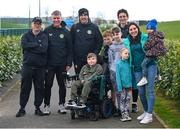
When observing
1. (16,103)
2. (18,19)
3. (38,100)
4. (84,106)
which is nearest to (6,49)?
(16,103)

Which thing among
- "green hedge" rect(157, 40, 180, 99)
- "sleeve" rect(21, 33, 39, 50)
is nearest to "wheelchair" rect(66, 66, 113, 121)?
"sleeve" rect(21, 33, 39, 50)

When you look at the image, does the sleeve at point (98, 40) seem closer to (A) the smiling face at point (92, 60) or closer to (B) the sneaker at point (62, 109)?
(A) the smiling face at point (92, 60)

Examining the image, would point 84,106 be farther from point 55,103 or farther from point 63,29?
point 55,103

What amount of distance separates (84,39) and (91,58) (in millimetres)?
628

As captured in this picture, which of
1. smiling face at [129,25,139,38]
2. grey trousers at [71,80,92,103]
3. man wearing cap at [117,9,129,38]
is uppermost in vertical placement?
man wearing cap at [117,9,129,38]

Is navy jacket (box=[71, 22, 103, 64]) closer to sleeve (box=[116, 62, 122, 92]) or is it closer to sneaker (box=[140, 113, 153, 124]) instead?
sleeve (box=[116, 62, 122, 92])

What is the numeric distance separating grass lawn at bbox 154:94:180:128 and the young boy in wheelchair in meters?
1.58

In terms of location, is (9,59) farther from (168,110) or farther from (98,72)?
(98,72)

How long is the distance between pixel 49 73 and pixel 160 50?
248cm

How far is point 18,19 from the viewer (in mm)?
70875

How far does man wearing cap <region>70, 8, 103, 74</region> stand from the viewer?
10664 millimetres

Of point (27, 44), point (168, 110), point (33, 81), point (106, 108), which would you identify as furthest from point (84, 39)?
point (168, 110)

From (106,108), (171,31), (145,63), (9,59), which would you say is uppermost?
(171,31)

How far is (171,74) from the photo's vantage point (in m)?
12.9
